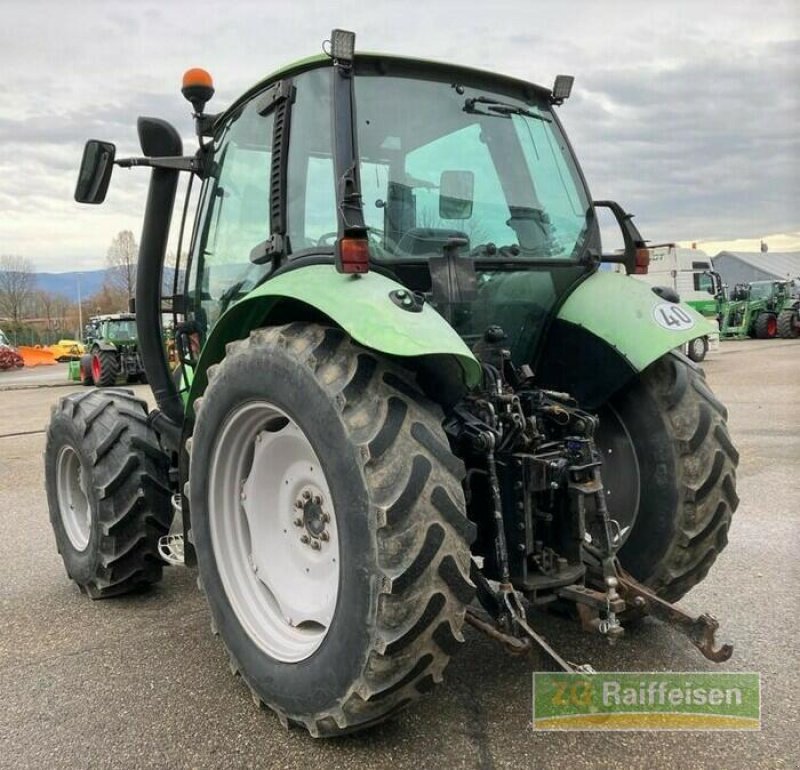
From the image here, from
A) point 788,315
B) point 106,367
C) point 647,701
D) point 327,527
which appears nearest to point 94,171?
point 327,527

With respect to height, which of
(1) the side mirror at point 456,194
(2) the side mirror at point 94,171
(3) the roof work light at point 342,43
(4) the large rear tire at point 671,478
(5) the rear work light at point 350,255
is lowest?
(4) the large rear tire at point 671,478

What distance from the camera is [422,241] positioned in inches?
114

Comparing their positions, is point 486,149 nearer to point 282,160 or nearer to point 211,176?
point 282,160

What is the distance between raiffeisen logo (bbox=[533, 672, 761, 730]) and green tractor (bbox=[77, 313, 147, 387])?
19548mm

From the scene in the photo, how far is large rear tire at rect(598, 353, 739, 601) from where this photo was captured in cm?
312

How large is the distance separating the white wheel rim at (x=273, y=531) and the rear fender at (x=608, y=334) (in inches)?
50.5

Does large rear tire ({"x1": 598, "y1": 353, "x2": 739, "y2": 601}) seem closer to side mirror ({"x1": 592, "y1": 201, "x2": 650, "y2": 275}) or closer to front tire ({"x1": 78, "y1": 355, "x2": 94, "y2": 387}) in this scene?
side mirror ({"x1": 592, "y1": 201, "x2": 650, "y2": 275})

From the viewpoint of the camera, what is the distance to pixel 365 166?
2.87 metres

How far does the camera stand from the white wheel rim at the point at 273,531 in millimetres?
2727

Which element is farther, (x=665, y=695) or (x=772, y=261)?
(x=772, y=261)

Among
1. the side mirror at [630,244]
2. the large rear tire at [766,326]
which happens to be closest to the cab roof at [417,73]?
the side mirror at [630,244]

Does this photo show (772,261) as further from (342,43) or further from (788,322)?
(342,43)

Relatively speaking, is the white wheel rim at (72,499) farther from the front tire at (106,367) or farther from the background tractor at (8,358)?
the background tractor at (8,358)

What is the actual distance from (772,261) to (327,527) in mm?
62485
